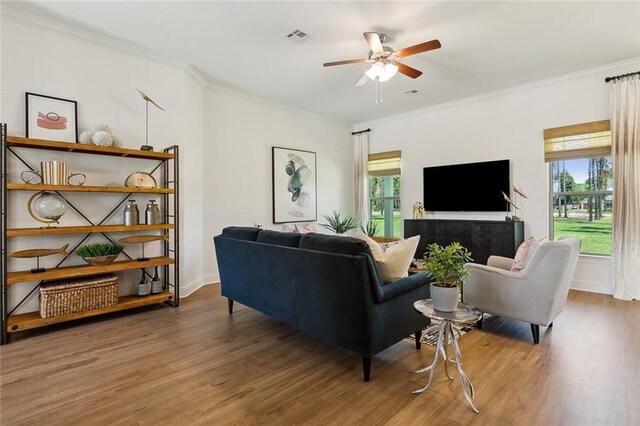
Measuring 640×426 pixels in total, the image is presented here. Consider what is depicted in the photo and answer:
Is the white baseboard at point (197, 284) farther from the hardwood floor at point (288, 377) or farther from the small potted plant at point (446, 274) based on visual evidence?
the small potted plant at point (446, 274)

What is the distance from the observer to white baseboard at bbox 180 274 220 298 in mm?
4233

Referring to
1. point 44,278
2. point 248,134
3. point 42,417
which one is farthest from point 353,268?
point 248,134

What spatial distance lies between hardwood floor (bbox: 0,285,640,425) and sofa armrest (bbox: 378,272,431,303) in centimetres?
58

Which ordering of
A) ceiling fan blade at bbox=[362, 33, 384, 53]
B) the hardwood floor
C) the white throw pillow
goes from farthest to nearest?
ceiling fan blade at bbox=[362, 33, 384, 53] → the white throw pillow → the hardwood floor

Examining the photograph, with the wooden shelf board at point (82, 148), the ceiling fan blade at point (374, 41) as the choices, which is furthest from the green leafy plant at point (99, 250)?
the ceiling fan blade at point (374, 41)

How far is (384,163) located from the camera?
682 cm

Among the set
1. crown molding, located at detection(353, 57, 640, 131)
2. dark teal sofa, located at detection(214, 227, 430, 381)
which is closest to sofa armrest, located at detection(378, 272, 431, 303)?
dark teal sofa, located at detection(214, 227, 430, 381)

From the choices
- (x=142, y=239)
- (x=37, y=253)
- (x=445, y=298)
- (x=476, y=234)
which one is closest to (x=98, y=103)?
(x=142, y=239)

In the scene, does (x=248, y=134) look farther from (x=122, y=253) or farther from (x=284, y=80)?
(x=122, y=253)

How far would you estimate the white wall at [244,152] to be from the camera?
16.2 feet

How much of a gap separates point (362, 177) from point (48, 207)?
5478 millimetres

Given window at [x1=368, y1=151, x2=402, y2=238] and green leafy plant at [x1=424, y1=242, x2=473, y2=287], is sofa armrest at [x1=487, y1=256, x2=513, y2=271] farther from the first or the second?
window at [x1=368, y1=151, x2=402, y2=238]

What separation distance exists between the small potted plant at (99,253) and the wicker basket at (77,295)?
0.21 metres

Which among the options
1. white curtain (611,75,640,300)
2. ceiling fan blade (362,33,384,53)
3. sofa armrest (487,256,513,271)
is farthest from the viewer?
white curtain (611,75,640,300)
